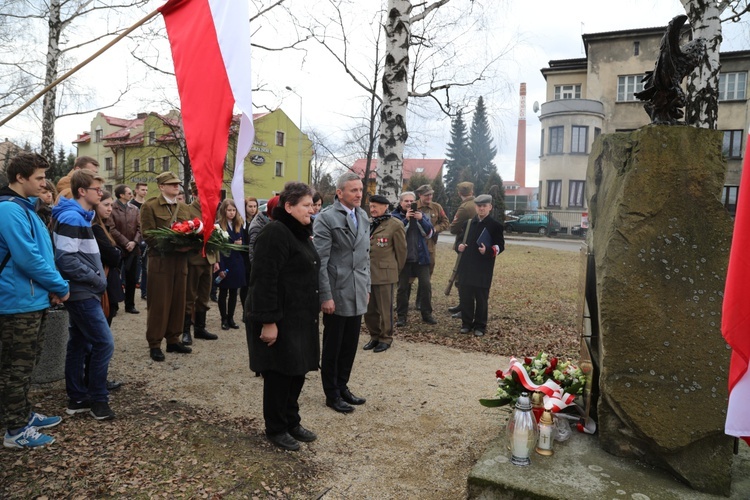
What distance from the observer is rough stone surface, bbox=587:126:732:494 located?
303cm

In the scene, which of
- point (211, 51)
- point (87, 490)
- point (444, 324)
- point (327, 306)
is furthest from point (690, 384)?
point (444, 324)

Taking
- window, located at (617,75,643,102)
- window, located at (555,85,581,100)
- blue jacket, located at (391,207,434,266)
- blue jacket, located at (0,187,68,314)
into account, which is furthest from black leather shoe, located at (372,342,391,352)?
window, located at (555,85,581,100)

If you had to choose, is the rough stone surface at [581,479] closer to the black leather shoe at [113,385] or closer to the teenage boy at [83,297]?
the teenage boy at [83,297]

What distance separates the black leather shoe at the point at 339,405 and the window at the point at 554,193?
114ft

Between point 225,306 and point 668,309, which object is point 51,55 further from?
point 668,309

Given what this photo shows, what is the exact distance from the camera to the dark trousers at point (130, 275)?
26.9ft

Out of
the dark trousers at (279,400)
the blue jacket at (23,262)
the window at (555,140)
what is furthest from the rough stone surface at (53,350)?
the window at (555,140)

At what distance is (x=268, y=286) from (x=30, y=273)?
1.60 metres

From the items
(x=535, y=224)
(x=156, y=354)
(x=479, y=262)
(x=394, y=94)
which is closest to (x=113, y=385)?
(x=156, y=354)

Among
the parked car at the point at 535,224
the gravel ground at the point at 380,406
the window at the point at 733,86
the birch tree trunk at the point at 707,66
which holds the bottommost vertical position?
the gravel ground at the point at 380,406

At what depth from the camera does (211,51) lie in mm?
3867

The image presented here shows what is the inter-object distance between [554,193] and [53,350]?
35.9 meters

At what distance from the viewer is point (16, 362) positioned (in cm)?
351

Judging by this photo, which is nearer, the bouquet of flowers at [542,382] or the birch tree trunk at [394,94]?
the bouquet of flowers at [542,382]
